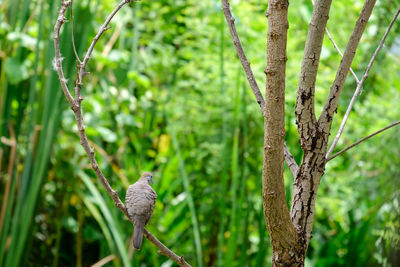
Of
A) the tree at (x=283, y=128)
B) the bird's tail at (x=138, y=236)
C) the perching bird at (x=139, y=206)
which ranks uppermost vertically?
the tree at (x=283, y=128)

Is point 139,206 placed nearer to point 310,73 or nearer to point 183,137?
point 310,73

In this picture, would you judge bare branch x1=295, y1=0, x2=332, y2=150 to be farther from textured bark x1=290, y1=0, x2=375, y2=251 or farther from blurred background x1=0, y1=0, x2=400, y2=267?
blurred background x1=0, y1=0, x2=400, y2=267

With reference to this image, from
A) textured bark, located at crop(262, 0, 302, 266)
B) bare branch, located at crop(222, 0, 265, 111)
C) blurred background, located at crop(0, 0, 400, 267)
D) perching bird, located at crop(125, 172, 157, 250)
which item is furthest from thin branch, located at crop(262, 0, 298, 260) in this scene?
blurred background, located at crop(0, 0, 400, 267)

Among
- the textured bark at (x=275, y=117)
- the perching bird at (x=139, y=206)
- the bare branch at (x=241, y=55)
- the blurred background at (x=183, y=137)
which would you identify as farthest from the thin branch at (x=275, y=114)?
the blurred background at (x=183, y=137)

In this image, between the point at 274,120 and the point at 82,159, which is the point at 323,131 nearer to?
the point at 274,120

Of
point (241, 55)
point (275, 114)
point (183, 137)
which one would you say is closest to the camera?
point (275, 114)

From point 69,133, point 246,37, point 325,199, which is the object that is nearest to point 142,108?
point 69,133

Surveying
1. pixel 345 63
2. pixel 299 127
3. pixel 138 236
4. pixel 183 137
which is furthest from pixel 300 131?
pixel 183 137

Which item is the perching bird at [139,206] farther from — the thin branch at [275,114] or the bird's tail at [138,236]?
the thin branch at [275,114]

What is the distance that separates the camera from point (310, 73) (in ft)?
1.99

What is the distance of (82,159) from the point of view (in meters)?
1.95

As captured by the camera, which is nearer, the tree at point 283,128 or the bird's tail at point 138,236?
the tree at point 283,128

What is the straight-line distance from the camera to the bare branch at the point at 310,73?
60cm

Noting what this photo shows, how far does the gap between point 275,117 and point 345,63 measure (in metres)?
0.15
